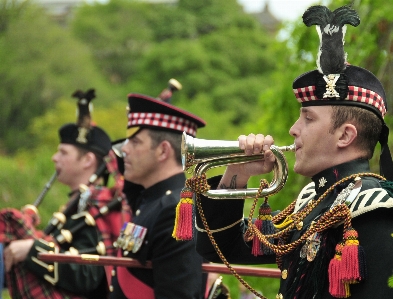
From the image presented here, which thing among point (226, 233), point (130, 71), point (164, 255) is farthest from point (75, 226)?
point (130, 71)

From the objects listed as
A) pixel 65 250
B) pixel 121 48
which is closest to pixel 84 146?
pixel 65 250

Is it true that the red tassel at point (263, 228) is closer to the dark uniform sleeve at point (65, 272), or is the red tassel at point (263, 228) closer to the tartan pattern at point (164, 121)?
the tartan pattern at point (164, 121)

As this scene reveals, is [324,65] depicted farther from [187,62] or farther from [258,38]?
[258,38]

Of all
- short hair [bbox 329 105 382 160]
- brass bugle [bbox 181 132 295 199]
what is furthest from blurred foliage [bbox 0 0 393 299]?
short hair [bbox 329 105 382 160]

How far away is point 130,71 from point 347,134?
187 feet

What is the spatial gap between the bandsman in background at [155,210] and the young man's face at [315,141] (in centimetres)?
165

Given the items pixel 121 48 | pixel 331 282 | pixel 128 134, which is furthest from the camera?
pixel 121 48

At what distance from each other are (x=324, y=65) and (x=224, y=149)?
0.58m

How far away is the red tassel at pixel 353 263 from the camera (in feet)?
11.9

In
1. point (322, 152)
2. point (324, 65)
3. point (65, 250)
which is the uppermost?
point (324, 65)

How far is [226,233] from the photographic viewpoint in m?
4.42

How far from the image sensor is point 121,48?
208ft

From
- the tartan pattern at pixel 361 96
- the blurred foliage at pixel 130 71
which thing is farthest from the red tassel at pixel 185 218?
the blurred foliage at pixel 130 71

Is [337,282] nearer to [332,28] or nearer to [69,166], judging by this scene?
[332,28]
